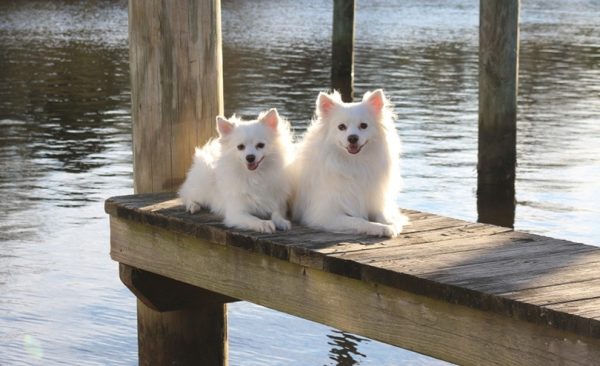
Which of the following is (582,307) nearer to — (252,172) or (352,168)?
(352,168)

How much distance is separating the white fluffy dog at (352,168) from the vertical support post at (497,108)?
6548mm

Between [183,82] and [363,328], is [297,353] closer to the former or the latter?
[183,82]

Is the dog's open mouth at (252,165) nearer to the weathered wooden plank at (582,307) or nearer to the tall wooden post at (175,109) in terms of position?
the tall wooden post at (175,109)

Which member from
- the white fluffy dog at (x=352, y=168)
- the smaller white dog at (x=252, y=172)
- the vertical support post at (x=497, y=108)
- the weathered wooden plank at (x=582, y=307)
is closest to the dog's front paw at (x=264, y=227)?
the smaller white dog at (x=252, y=172)

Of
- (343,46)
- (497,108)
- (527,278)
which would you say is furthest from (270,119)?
(343,46)

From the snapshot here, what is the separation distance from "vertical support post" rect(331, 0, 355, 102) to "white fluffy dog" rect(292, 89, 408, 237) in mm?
18815

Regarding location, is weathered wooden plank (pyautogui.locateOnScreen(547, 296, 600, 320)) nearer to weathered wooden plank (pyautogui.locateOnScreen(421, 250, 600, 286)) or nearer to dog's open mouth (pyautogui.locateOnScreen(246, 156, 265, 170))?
weathered wooden plank (pyautogui.locateOnScreen(421, 250, 600, 286))

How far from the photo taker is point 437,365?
348 inches

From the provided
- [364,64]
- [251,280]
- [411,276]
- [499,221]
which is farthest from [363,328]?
[364,64]

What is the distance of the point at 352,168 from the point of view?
697 cm

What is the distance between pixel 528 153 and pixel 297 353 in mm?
8916

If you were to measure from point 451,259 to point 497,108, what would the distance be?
848cm

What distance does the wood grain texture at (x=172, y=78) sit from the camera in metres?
7.72

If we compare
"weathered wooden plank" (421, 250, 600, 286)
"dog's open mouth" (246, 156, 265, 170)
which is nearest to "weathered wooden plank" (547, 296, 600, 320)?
"weathered wooden plank" (421, 250, 600, 286)
